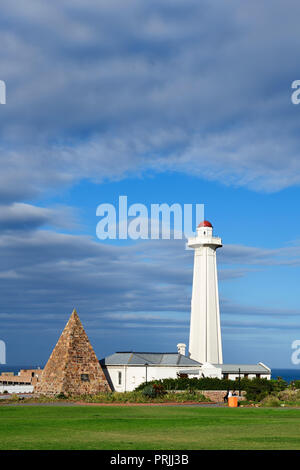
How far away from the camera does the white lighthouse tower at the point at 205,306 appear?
57688 millimetres

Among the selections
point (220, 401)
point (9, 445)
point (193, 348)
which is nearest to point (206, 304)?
point (193, 348)

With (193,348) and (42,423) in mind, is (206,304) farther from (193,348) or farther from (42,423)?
(42,423)

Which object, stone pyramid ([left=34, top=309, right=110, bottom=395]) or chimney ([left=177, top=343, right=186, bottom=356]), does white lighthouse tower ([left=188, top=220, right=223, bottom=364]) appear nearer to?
chimney ([left=177, top=343, right=186, bottom=356])

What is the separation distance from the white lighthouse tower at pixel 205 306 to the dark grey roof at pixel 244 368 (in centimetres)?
175

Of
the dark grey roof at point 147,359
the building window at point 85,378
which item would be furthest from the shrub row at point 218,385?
the dark grey roof at point 147,359

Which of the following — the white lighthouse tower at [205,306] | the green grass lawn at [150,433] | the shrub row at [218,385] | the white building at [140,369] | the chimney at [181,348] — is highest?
the white lighthouse tower at [205,306]

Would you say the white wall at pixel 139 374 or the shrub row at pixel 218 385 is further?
the white wall at pixel 139 374

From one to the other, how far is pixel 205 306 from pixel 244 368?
7002mm

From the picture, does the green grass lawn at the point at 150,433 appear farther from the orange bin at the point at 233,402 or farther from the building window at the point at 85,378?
the building window at the point at 85,378

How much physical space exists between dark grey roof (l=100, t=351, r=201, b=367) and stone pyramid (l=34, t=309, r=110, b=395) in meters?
5.68

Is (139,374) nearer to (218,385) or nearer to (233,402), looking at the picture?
(218,385)

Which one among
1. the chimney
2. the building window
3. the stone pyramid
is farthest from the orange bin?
the chimney

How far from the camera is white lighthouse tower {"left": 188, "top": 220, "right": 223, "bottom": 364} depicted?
189 feet
